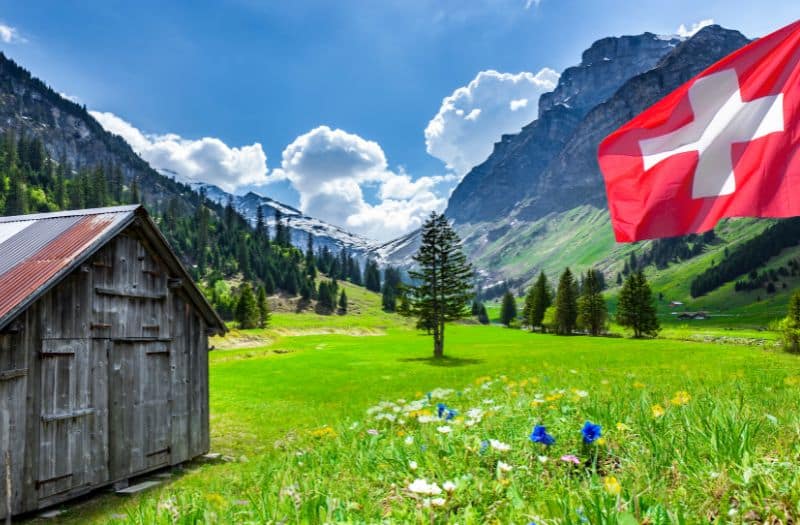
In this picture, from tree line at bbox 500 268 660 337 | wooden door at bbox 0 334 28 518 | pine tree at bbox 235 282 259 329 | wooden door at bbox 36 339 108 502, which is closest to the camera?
wooden door at bbox 0 334 28 518

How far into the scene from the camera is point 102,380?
1428cm

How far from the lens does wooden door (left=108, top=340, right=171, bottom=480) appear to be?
1458 cm

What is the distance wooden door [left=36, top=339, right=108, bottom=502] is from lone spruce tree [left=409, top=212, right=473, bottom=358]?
40190 millimetres

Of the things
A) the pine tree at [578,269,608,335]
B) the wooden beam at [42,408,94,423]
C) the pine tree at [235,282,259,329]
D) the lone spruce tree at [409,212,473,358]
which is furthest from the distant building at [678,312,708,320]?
the wooden beam at [42,408,94,423]

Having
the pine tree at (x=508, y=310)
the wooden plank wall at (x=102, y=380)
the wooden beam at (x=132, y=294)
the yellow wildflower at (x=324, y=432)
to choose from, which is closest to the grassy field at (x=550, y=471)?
the yellow wildflower at (x=324, y=432)

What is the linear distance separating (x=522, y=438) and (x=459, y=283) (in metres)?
49.5

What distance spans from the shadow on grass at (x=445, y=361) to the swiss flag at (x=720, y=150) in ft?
136

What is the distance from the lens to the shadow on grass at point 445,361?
48209mm

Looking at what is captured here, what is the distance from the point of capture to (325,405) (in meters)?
28.3

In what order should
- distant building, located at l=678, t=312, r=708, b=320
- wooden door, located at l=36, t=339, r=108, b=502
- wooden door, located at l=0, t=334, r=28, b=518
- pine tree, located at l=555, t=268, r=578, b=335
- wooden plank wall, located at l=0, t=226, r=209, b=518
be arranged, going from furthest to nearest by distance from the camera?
distant building, located at l=678, t=312, r=708, b=320
pine tree, located at l=555, t=268, r=578, b=335
wooden door, located at l=36, t=339, r=108, b=502
wooden plank wall, located at l=0, t=226, r=209, b=518
wooden door, located at l=0, t=334, r=28, b=518

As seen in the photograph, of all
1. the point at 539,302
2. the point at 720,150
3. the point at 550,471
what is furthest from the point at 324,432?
the point at 539,302

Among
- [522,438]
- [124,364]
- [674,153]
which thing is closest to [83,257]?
[124,364]

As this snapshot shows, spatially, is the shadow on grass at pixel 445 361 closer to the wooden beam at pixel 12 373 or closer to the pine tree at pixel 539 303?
the wooden beam at pixel 12 373

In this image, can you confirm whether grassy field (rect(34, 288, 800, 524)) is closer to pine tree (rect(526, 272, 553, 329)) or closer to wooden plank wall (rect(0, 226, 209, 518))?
wooden plank wall (rect(0, 226, 209, 518))
